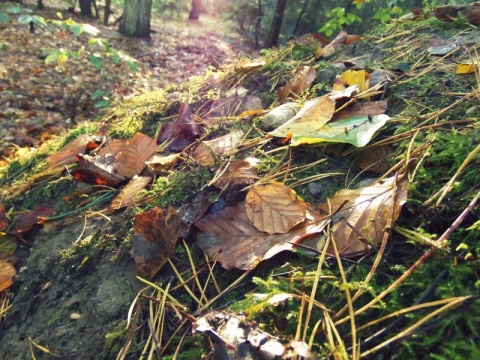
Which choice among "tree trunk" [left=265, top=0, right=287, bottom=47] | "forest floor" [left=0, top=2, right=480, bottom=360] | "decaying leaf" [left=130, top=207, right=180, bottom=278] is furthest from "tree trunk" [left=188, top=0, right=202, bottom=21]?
"decaying leaf" [left=130, top=207, right=180, bottom=278]

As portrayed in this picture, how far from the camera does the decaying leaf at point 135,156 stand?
1.74 m

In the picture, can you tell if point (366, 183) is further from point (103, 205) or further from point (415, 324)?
point (103, 205)

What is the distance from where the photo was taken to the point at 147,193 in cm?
154

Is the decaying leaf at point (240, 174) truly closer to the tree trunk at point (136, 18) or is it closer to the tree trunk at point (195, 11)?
the tree trunk at point (136, 18)

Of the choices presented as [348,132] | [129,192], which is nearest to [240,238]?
[348,132]

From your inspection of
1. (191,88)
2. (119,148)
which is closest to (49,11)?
(191,88)

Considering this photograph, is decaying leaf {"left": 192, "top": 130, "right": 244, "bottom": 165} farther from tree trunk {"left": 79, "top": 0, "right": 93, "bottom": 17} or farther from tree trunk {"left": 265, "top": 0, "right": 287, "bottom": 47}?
tree trunk {"left": 79, "top": 0, "right": 93, "bottom": 17}

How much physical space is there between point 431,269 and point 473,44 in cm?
144

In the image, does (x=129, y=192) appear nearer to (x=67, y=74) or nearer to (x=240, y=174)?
(x=240, y=174)

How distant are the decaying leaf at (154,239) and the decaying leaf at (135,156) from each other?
0.50 meters

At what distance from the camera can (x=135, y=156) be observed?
1.78 meters

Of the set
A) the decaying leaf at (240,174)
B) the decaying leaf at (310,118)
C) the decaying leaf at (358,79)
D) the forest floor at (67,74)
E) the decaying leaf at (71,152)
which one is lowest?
the forest floor at (67,74)

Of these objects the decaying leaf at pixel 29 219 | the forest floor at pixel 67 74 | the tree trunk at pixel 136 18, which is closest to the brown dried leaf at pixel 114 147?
the decaying leaf at pixel 29 219

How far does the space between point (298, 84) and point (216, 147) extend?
606 mm
